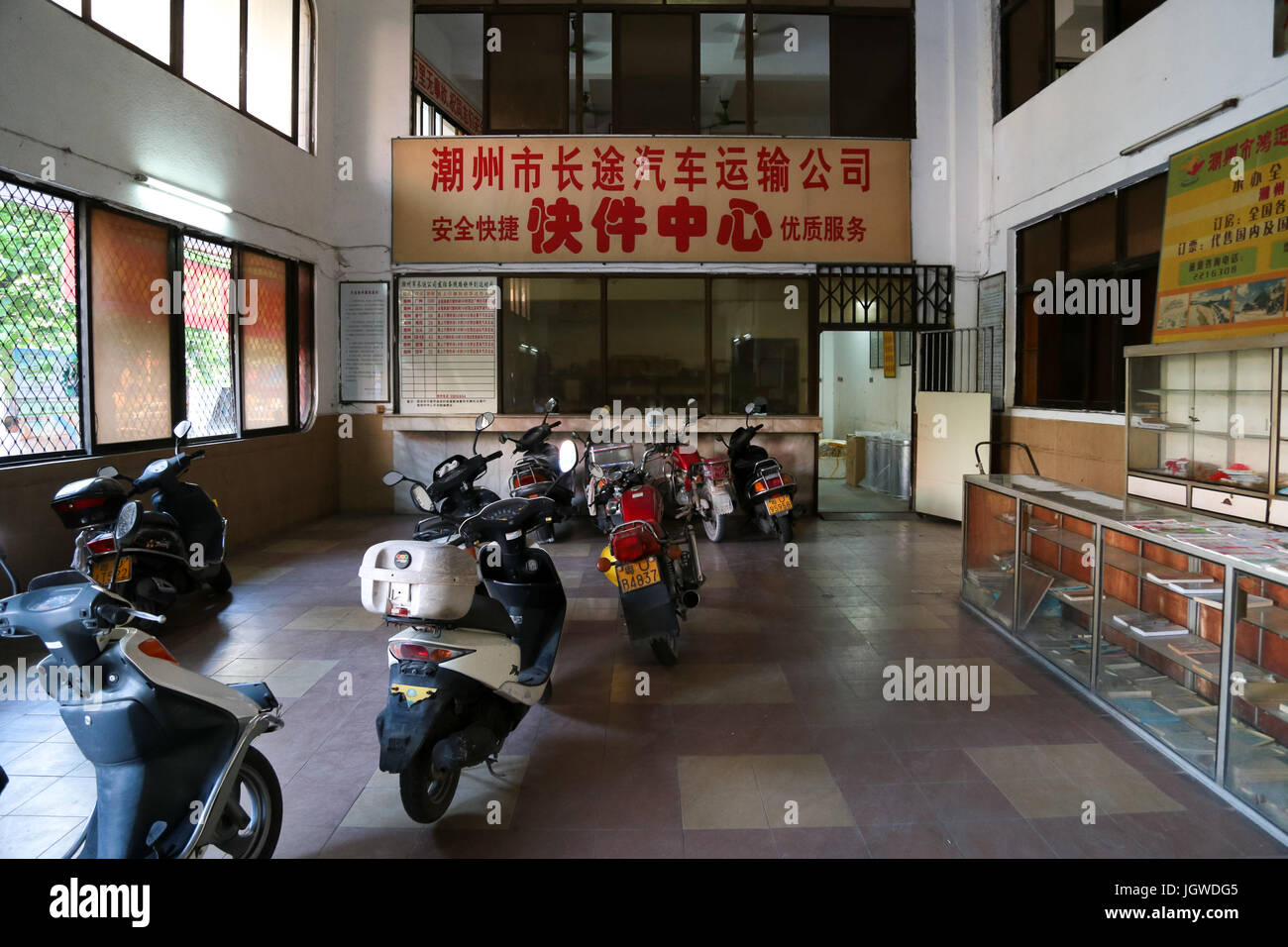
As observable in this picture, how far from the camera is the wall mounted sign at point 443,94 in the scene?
8.76 m

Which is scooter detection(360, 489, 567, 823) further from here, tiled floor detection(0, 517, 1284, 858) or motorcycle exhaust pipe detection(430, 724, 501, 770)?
tiled floor detection(0, 517, 1284, 858)

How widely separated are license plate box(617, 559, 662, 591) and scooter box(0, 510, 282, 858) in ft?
6.83

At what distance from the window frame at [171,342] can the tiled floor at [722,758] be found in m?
1.31

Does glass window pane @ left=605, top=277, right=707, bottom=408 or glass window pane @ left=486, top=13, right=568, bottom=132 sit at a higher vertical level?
glass window pane @ left=486, top=13, right=568, bottom=132

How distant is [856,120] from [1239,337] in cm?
524

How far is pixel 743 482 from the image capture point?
799 cm

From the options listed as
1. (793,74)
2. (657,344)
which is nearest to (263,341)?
(657,344)

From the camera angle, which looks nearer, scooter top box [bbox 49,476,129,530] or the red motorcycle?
the red motorcycle

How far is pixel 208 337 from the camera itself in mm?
6672

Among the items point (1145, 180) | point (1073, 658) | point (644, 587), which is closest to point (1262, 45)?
point (1145, 180)

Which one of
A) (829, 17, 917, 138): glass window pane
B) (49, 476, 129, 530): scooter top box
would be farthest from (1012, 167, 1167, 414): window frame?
(49, 476, 129, 530): scooter top box

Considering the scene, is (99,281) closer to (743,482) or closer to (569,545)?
(569,545)

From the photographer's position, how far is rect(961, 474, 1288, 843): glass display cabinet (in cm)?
290

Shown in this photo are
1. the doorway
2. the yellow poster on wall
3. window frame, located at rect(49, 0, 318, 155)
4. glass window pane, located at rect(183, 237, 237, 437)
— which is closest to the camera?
the yellow poster on wall
